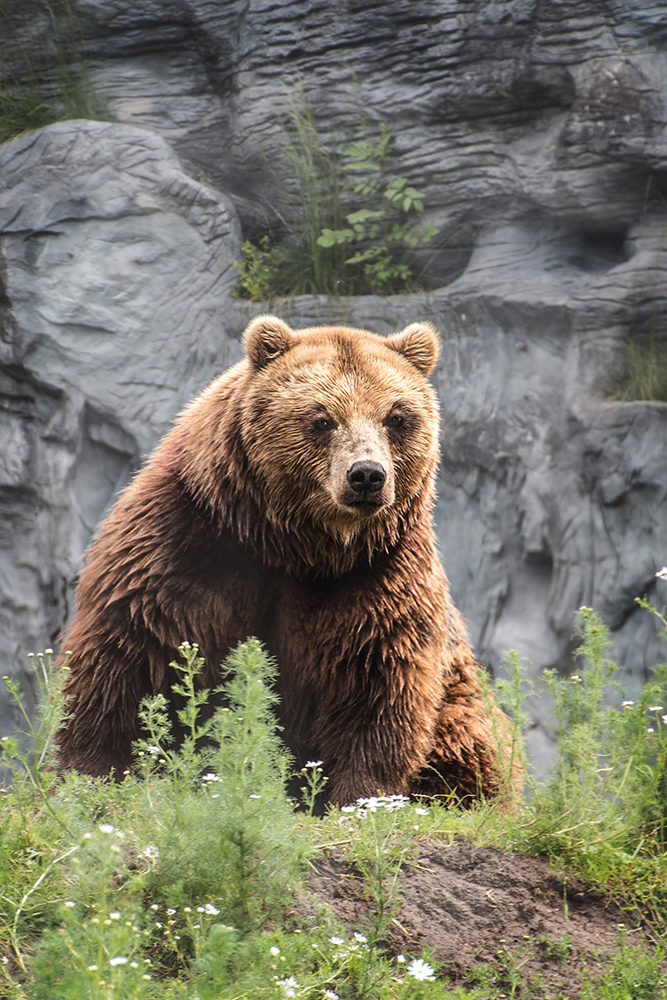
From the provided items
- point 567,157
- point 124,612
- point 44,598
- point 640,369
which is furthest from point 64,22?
point 124,612

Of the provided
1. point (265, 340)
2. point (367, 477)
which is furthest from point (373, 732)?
point (265, 340)

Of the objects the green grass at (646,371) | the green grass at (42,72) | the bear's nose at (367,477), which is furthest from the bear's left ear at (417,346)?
the green grass at (42,72)

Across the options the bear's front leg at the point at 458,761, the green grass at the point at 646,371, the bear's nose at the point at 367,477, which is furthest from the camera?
the green grass at the point at 646,371

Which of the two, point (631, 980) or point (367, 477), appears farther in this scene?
point (367, 477)

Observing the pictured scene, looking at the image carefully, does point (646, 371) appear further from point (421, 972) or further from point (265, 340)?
point (421, 972)

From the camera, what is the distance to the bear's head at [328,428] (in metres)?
3.24

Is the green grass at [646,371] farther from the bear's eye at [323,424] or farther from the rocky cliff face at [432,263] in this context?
the bear's eye at [323,424]

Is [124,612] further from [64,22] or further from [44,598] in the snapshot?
[64,22]

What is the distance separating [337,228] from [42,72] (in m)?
2.61

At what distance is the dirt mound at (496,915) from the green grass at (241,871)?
0.02 meters

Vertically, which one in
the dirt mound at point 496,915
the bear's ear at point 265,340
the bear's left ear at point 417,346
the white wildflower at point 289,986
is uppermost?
the bear's ear at point 265,340

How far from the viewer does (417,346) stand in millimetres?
3775

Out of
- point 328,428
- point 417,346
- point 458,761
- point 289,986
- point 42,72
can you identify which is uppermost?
point 42,72

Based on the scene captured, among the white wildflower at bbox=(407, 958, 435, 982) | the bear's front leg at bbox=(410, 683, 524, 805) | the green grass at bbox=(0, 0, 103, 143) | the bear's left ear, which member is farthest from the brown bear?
the green grass at bbox=(0, 0, 103, 143)
